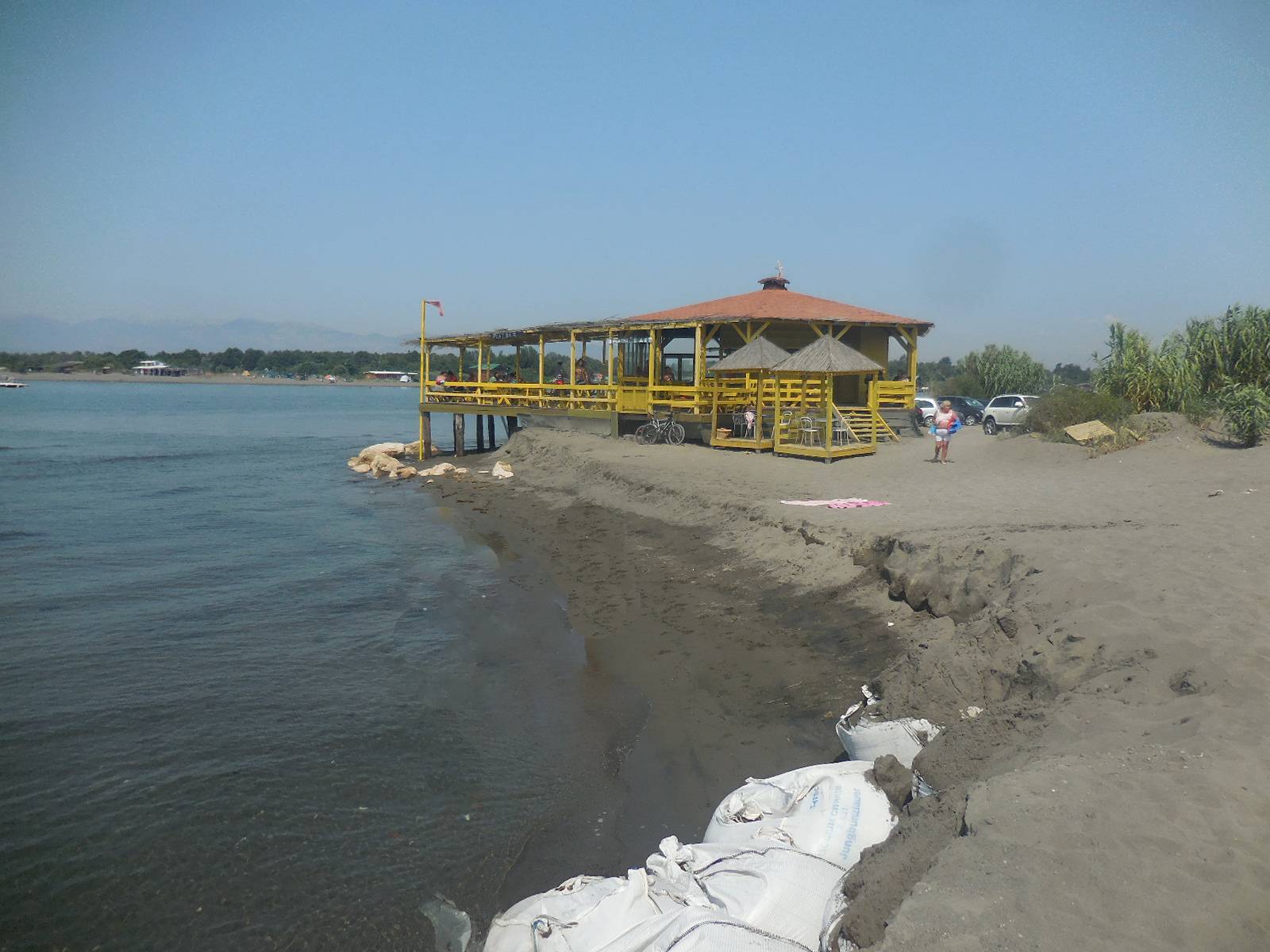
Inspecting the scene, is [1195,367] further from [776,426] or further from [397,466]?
[397,466]

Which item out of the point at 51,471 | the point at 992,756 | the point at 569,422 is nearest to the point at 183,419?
the point at 51,471

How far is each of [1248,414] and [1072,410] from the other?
4.20 m

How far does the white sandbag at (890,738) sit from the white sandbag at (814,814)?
1.49ft

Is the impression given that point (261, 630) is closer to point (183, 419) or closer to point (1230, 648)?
point (1230, 648)

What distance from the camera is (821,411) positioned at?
65.2 feet

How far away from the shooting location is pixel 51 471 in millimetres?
29859

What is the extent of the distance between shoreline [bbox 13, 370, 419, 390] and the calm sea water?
487ft

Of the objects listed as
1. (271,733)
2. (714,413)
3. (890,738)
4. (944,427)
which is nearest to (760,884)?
(890,738)

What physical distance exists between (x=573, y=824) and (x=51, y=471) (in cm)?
3037

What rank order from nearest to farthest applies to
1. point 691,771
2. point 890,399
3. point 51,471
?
1. point 691,771
2. point 890,399
3. point 51,471

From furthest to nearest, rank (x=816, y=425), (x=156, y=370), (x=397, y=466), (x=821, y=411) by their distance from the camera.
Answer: (x=156, y=370) → (x=397, y=466) → (x=821, y=411) → (x=816, y=425)

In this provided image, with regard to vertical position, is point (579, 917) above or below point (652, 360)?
below

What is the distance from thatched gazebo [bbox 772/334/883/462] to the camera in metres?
18.9

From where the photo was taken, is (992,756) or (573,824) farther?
(573,824)
